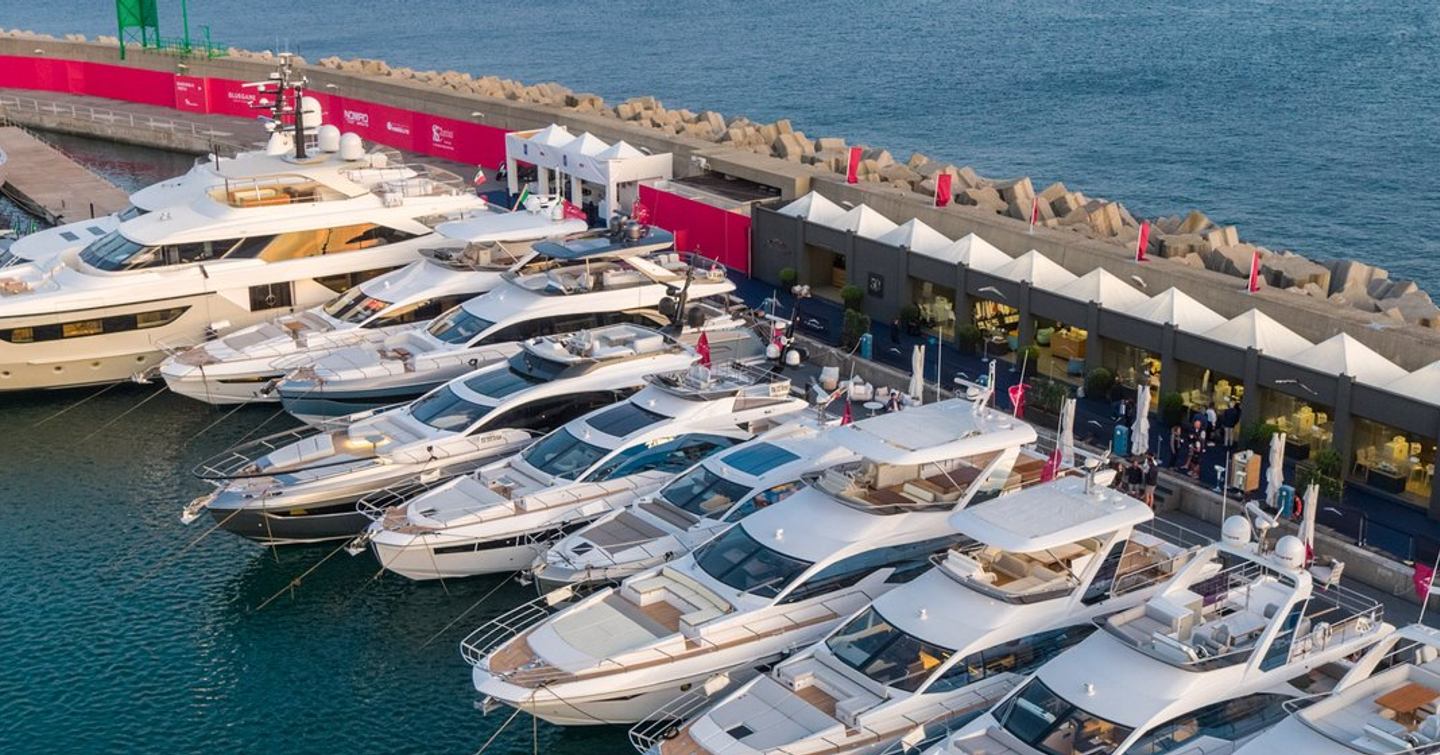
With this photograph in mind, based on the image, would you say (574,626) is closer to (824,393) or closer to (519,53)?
(824,393)

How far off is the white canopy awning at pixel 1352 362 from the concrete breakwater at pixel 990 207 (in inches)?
42.0

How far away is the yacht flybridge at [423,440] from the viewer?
25422mm

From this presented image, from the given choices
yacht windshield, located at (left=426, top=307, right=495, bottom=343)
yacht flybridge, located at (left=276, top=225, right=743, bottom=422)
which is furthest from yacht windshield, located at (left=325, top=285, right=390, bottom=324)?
yacht windshield, located at (left=426, top=307, right=495, bottom=343)

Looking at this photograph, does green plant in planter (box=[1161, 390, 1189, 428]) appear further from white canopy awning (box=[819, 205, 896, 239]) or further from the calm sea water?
the calm sea water

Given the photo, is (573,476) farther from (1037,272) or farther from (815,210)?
(815,210)

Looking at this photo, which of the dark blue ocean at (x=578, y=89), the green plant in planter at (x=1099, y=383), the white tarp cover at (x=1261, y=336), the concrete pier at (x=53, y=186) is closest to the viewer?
the dark blue ocean at (x=578, y=89)

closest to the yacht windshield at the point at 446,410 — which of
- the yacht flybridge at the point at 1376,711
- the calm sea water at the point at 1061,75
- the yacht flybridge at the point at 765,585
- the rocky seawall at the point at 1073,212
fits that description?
the yacht flybridge at the point at 765,585

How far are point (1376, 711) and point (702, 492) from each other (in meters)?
9.90

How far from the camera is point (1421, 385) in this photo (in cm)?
2483

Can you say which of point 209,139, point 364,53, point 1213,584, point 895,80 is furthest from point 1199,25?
point 1213,584

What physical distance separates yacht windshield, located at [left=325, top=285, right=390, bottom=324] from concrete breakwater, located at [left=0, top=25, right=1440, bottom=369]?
10.6 m

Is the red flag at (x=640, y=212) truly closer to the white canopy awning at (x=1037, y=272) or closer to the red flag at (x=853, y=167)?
the red flag at (x=853, y=167)

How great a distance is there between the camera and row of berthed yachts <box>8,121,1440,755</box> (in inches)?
708

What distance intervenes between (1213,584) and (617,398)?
11.6 m
